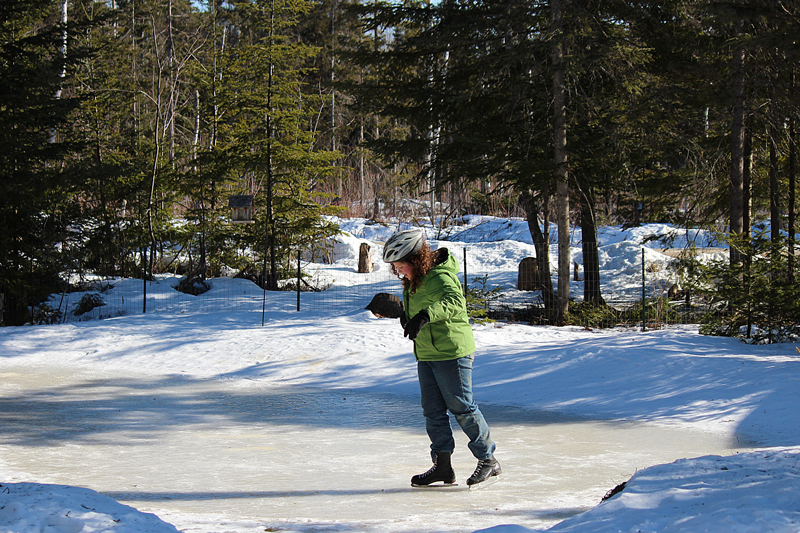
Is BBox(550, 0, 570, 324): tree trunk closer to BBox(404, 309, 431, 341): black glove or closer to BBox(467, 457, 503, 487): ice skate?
BBox(467, 457, 503, 487): ice skate

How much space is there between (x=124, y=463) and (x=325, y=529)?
7.83ft

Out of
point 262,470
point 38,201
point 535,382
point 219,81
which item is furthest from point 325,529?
point 219,81

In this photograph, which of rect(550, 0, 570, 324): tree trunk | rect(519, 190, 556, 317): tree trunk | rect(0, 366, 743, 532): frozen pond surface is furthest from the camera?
rect(519, 190, 556, 317): tree trunk

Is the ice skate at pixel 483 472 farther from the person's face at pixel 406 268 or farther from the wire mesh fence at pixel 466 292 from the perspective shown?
the wire mesh fence at pixel 466 292

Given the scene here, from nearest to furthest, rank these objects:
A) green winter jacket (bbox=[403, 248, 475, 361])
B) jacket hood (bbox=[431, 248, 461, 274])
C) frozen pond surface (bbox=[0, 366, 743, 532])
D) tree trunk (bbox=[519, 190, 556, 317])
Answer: frozen pond surface (bbox=[0, 366, 743, 532])
green winter jacket (bbox=[403, 248, 475, 361])
jacket hood (bbox=[431, 248, 461, 274])
tree trunk (bbox=[519, 190, 556, 317])

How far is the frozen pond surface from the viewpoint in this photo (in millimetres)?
4289

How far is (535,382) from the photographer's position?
8.91m

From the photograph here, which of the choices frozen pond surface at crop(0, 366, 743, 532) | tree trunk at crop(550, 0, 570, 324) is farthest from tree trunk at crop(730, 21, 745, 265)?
frozen pond surface at crop(0, 366, 743, 532)

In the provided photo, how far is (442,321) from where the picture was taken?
15.8 feet

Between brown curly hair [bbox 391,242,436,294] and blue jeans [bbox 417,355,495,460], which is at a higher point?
brown curly hair [bbox 391,242,436,294]

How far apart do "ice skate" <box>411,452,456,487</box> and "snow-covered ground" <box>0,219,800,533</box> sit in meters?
0.79

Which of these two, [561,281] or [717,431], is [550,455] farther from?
[561,281]

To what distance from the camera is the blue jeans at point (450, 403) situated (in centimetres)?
482

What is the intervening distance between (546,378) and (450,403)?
4.51 m
